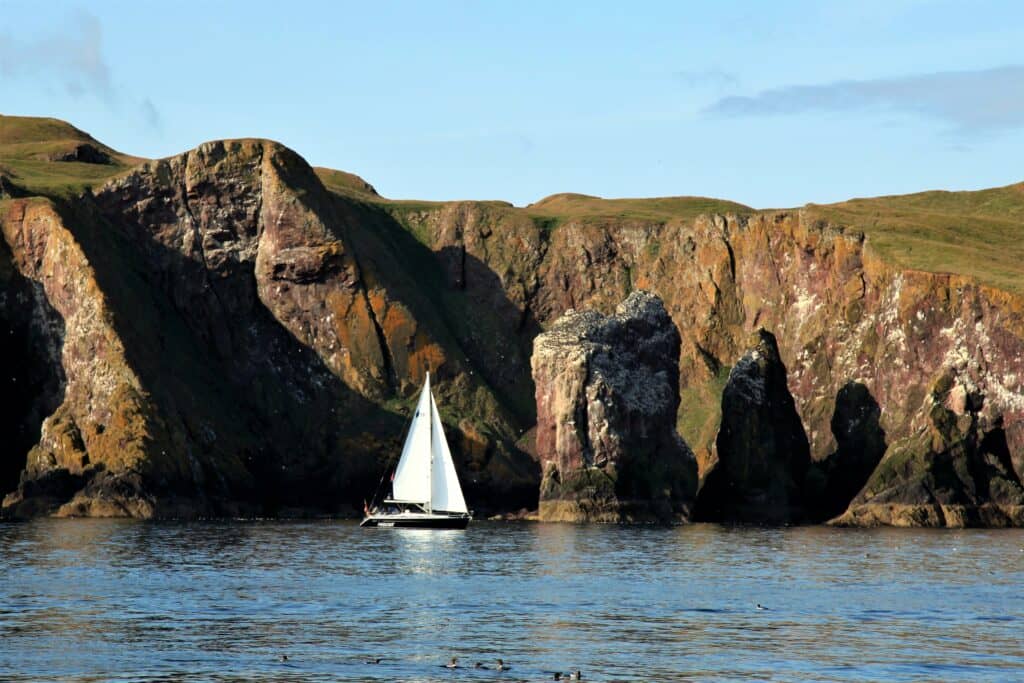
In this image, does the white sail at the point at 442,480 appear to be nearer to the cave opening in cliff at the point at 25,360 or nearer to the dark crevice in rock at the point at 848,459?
the dark crevice in rock at the point at 848,459

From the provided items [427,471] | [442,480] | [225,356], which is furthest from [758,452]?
[225,356]

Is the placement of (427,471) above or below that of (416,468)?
below

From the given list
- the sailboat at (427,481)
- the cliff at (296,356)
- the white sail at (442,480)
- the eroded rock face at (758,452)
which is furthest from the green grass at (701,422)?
the sailboat at (427,481)

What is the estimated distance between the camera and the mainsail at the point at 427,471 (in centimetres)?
14600

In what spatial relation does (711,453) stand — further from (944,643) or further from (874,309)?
(944,643)

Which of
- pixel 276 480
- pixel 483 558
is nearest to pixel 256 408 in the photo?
pixel 276 480

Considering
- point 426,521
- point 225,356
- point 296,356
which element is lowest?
point 426,521

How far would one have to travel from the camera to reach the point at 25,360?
17000 cm

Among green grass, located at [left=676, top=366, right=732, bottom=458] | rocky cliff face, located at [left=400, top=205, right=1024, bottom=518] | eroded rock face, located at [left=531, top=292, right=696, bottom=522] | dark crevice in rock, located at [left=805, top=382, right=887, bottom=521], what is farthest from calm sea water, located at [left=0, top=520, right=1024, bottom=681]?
green grass, located at [left=676, top=366, right=732, bottom=458]

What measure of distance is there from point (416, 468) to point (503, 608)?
220 ft

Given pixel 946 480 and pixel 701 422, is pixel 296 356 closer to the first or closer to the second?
→ pixel 701 422

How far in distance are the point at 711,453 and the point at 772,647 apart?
11416cm

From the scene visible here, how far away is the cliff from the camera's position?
157 m

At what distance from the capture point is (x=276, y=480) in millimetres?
175375
